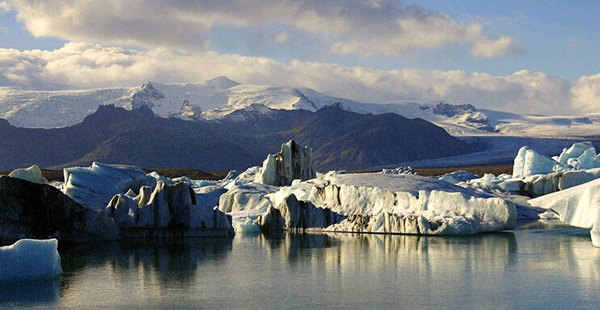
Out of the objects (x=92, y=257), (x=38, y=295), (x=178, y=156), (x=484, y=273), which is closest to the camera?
(x=38, y=295)

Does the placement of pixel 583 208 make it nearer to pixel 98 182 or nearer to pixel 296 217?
pixel 296 217

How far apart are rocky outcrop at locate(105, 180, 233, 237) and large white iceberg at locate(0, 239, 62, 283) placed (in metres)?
10.4

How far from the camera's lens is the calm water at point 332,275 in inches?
603

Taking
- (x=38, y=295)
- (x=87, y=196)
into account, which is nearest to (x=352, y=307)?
(x=38, y=295)

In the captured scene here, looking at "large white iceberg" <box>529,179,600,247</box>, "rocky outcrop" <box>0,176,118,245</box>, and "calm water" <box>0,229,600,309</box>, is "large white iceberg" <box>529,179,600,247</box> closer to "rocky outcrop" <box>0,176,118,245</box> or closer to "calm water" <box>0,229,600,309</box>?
"calm water" <box>0,229,600,309</box>

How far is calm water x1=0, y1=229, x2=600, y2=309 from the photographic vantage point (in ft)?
50.2

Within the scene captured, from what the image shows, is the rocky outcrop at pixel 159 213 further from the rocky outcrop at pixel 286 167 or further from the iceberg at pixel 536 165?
the iceberg at pixel 536 165

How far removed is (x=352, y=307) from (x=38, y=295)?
258 inches

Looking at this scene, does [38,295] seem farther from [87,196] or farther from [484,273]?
[87,196]

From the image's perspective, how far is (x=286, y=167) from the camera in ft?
157

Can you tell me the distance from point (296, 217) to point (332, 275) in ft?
44.8

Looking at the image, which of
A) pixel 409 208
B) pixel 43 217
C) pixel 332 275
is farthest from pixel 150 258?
pixel 409 208

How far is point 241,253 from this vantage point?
2469 centimetres

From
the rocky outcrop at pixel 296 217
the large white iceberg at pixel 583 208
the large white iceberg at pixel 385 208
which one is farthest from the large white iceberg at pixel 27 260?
the rocky outcrop at pixel 296 217
